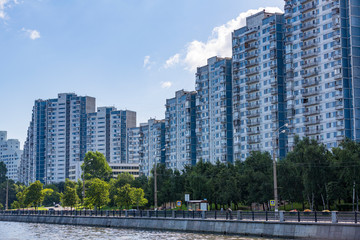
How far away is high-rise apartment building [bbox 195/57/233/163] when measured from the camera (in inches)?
5935

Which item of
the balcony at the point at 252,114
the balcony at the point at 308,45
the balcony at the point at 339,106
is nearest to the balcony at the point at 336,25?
the balcony at the point at 308,45

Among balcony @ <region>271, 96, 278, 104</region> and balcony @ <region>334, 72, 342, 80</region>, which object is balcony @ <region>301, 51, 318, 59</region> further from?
balcony @ <region>271, 96, 278, 104</region>

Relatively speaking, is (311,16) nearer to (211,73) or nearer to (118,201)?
(211,73)

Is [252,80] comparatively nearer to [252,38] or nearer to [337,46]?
[252,38]

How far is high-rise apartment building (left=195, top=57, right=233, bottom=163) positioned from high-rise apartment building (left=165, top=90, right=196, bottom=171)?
5.60 metres

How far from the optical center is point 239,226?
5603cm

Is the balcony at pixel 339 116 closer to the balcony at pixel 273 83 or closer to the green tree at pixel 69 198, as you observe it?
the balcony at pixel 273 83

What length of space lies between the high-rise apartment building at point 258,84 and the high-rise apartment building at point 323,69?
4875mm

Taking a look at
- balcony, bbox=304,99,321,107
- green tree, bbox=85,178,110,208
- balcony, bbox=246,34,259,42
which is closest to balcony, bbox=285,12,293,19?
balcony, bbox=246,34,259,42

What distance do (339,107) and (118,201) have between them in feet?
163

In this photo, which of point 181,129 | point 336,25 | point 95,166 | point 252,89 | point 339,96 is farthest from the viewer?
point 181,129

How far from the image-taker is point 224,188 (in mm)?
100000

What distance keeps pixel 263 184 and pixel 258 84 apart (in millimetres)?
48862

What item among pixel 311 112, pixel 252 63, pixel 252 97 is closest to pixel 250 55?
pixel 252 63
